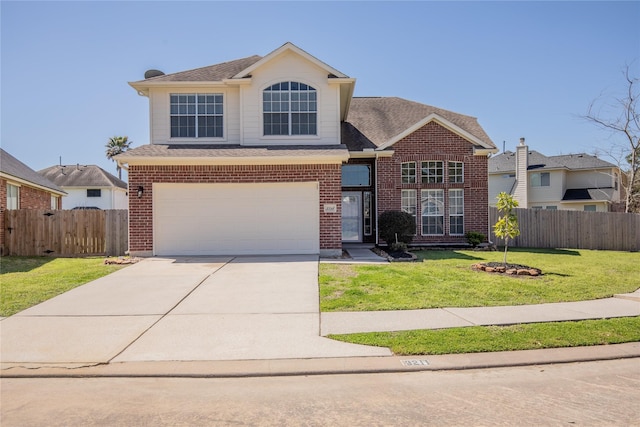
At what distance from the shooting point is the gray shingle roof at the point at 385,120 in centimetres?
1807

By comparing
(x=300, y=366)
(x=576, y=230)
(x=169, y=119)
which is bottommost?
(x=300, y=366)

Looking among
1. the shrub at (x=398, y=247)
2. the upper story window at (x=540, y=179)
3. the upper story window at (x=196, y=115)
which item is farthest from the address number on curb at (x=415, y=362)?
the upper story window at (x=540, y=179)

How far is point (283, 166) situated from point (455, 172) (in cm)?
777

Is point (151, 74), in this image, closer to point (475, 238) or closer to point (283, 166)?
point (283, 166)

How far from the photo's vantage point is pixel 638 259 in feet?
50.4

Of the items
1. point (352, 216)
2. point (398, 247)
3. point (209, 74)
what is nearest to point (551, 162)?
point (352, 216)

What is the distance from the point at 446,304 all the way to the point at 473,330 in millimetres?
1569

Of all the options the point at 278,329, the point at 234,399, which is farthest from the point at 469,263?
the point at 234,399

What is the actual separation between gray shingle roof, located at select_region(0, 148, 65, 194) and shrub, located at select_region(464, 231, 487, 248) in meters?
19.1

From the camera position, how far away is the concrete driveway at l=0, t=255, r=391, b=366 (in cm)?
572

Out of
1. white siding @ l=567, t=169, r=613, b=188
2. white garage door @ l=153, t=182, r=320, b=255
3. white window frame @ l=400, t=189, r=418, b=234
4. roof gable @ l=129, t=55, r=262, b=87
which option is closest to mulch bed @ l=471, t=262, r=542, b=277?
white garage door @ l=153, t=182, r=320, b=255

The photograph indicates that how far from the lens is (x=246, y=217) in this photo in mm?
14305

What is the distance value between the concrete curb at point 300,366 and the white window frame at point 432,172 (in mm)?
12598

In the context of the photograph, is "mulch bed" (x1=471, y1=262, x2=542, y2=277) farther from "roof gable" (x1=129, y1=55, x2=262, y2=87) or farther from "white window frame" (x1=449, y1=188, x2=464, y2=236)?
"roof gable" (x1=129, y1=55, x2=262, y2=87)
